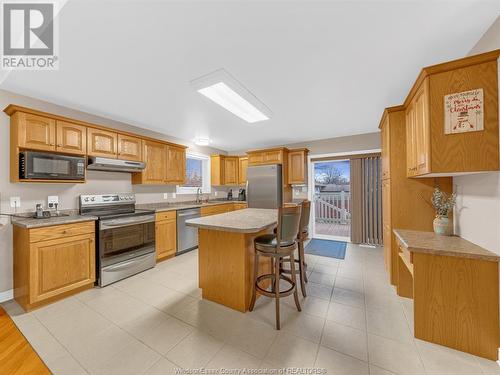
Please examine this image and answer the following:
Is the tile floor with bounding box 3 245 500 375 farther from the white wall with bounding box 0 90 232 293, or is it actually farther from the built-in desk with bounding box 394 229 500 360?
the white wall with bounding box 0 90 232 293

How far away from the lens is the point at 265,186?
4758 millimetres

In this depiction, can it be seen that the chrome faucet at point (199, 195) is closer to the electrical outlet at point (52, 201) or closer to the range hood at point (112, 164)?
the range hood at point (112, 164)

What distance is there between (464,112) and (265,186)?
3.54 metres

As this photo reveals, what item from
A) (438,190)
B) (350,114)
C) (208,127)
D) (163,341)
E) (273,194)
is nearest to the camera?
(163,341)

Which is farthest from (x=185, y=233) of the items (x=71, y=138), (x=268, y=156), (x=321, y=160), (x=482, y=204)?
(x=482, y=204)

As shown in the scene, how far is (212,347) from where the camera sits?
1.59m

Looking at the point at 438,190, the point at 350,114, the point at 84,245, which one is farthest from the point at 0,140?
the point at 438,190

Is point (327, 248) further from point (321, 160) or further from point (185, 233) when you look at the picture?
point (185, 233)

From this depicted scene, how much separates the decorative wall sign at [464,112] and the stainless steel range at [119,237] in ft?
12.3

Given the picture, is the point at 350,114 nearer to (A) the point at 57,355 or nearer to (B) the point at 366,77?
(B) the point at 366,77

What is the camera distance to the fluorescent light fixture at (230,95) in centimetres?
209

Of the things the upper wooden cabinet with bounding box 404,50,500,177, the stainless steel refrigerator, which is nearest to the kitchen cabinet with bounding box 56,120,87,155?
the stainless steel refrigerator

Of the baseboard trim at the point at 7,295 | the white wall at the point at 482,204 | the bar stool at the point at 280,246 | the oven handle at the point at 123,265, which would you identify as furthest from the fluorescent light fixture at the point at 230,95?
the baseboard trim at the point at 7,295

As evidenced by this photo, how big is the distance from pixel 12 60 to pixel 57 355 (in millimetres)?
2669
